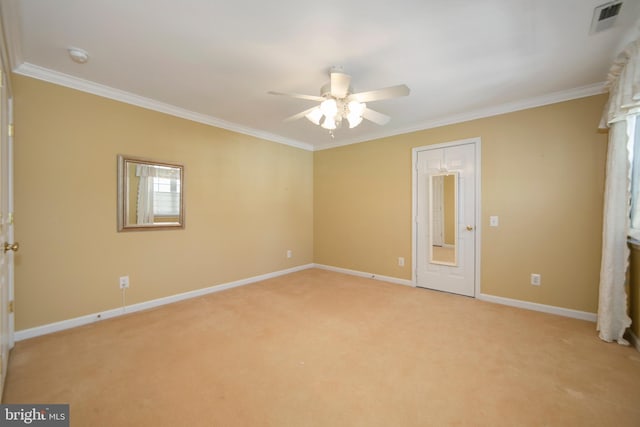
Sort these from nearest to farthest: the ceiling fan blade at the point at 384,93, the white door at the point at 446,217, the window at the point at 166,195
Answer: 1. the ceiling fan blade at the point at 384,93
2. the window at the point at 166,195
3. the white door at the point at 446,217

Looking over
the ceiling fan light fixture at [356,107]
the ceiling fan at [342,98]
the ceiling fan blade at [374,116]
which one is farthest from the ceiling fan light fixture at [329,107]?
the ceiling fan blade at [374,116]

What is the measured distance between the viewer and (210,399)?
1585 millimetres

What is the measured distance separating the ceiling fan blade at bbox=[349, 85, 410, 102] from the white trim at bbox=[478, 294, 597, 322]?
2799 millimetres

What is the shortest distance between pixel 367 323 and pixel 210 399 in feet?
5.15

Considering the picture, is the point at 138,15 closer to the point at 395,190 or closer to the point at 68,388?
the point at 68,388

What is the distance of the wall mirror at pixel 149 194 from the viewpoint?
111 inches

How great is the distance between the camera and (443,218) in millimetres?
3662

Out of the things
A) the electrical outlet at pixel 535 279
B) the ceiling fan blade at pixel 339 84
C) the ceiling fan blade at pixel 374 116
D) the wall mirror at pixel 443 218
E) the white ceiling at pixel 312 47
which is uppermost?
the white ceiling at pixel 312 47

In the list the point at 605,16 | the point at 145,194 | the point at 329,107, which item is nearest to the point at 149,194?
the point at 145,194

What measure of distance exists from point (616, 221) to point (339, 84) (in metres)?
2.63

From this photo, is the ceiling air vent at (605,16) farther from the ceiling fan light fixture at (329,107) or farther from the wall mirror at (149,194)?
the wall mirror at (149,194)

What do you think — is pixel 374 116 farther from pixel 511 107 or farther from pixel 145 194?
pixel 145 194

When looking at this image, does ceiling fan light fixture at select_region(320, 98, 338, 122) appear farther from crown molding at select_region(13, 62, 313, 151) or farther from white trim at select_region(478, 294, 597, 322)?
white trim at select_region(478, 294, 597, 322)

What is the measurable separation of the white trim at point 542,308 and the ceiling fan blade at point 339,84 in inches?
119
